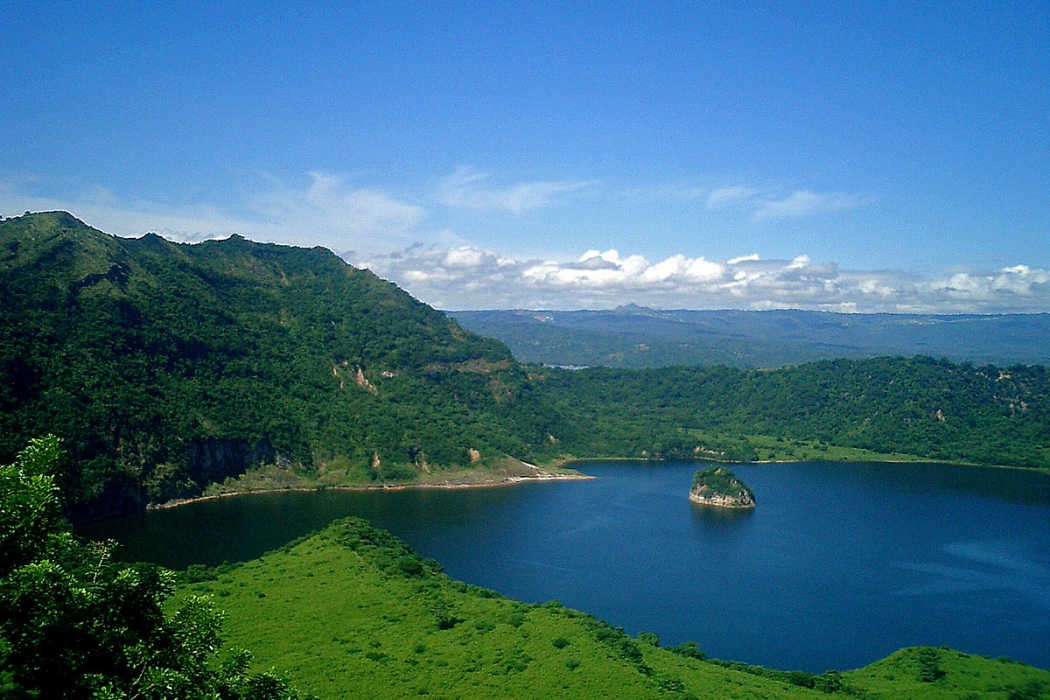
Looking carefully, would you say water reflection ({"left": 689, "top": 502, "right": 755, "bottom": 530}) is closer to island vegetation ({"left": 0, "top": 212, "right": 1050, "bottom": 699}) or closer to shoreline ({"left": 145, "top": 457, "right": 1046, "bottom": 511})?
shoreline ({"left": 145, "top": 457, "right": 1046, "bottom": 511})

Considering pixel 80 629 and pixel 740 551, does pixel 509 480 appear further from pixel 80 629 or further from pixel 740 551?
pixel 80 629

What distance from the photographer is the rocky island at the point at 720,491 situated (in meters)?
108

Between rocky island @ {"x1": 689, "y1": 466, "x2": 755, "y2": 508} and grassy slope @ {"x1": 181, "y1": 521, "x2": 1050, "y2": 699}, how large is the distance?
201ft

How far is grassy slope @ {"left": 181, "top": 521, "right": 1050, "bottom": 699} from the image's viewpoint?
31672mm

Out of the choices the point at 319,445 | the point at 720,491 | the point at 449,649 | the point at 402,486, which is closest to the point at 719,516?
the point at 720,491

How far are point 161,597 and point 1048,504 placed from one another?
428 ft

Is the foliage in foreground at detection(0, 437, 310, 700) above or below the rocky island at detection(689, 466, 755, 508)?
above

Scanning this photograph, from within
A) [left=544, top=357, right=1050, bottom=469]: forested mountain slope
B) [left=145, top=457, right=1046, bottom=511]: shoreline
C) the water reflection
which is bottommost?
the water reflection

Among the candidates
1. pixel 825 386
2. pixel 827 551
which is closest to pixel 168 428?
pixel 827 551

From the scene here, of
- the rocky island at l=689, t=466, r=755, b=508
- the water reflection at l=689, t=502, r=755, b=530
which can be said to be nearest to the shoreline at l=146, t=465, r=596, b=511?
the rocky island at l=689, t=466, r=755, b=508

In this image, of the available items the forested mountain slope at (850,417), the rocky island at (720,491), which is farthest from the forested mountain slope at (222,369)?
the rocky island at (720,491)

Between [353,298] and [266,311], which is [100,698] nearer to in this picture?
[266,311]

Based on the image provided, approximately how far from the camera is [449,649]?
35469 millimetres

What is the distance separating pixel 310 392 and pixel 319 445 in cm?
1510
